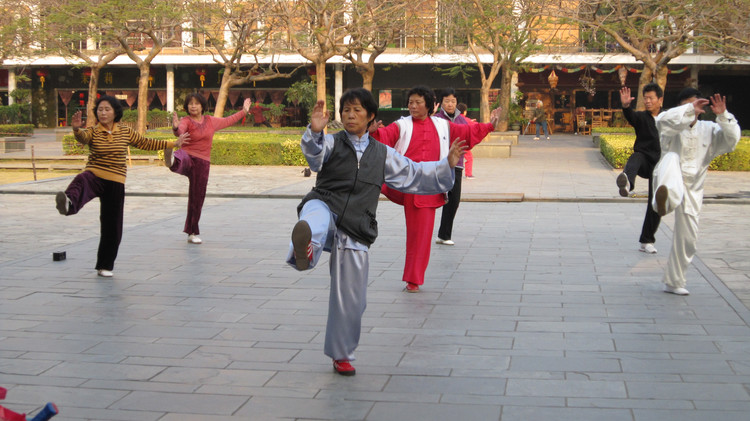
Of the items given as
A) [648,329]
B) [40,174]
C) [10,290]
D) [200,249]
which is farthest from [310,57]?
[648,329]

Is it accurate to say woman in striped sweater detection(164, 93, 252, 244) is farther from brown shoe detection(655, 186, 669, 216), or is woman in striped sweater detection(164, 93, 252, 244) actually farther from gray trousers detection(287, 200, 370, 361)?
gray trousers detection(287, 200, 370, 361)

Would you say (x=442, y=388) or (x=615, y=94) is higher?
(x=615, y=94)

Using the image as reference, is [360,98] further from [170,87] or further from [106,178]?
[170,87]

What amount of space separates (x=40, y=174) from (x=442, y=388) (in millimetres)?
17946

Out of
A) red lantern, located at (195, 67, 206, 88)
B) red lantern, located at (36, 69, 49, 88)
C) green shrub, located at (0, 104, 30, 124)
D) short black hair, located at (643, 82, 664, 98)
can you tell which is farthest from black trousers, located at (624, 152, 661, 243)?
red lantern, located at (36, 69, 49, 88)

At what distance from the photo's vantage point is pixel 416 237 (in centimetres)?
716

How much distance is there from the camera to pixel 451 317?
6.17 m

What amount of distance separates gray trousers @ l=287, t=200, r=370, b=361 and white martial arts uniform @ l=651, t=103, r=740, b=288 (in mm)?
2872

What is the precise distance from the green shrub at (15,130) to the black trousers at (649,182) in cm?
3332

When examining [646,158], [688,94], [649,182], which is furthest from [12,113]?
[688,94]

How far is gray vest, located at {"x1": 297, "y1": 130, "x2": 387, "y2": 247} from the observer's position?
16.0 ft

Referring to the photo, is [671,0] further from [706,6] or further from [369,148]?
[369,148]

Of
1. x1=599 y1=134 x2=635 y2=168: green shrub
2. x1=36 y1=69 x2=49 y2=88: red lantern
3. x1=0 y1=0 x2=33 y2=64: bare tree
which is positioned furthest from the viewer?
x1=36 y1=69 x2=49 y2=88: red lantern

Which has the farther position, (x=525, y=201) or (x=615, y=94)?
(x=615, y=94)
